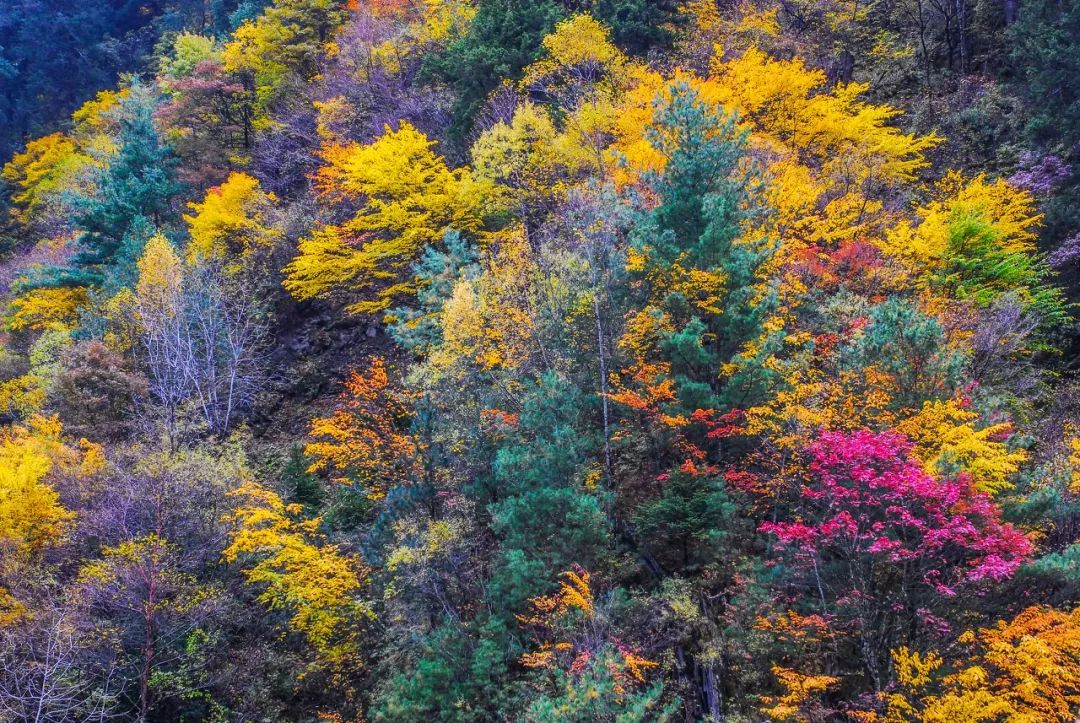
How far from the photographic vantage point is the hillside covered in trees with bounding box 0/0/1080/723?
1138 centimetres

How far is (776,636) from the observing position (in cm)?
1184

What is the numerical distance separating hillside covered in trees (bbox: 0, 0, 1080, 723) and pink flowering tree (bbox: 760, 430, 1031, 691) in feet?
0.28

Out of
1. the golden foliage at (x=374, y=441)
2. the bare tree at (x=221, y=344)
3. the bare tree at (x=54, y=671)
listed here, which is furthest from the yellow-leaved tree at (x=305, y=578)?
the bare tree at (x=221, y=344)

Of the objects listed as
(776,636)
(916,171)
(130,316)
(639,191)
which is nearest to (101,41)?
(130,316)

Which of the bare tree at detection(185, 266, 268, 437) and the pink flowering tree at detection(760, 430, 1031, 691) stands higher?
the pink flowering tree at detection(760, 430, 1031, 691)

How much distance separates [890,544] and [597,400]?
7881mm

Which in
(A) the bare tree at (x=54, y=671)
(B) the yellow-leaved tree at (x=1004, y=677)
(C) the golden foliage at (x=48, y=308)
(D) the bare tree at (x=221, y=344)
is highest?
(B) the yellow-leaved tree at (x=1004, y=677)

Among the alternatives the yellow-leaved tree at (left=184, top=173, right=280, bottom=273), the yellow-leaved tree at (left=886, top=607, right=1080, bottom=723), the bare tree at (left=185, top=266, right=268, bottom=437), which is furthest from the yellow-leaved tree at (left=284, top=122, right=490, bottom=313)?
the yellow-leaved tree at (left=886, top=607, right=1080, bottom=723)

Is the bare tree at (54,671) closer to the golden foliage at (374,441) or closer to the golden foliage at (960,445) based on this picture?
the golden foliage at (374,441)

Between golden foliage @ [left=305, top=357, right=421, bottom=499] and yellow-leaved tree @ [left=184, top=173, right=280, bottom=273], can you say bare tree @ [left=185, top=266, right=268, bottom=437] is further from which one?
golden foliage @ [left=305, top=357, right=421, bottom=499]

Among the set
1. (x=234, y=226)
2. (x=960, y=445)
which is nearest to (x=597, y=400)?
(x=960, y=445)

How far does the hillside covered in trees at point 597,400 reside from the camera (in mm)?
11375

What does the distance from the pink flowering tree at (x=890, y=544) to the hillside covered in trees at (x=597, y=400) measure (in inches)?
3.3

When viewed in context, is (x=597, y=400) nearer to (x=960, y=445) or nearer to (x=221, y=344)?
→ (x=960, y=445)
